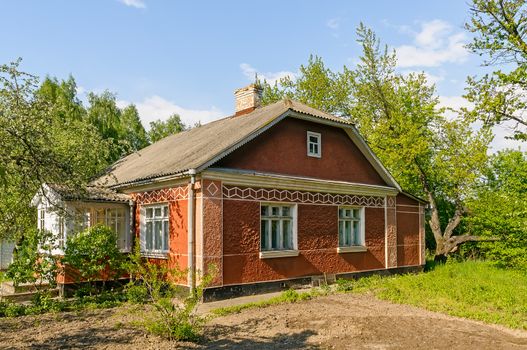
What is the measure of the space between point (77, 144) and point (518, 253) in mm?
15275

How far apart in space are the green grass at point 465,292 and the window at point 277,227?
2.09m

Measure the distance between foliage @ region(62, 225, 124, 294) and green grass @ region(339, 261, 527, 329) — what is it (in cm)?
640

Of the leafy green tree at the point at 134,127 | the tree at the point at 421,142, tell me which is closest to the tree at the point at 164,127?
the leafy green tree at the point at 134,127

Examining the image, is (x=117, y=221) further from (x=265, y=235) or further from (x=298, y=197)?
(x=298, y=197)

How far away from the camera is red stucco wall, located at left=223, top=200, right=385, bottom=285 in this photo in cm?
1180

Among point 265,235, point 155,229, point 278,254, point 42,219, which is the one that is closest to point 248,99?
point 265,235

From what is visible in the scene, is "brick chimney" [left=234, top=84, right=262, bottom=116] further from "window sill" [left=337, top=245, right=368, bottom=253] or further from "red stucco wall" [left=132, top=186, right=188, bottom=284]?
"window sill" [left=337, top=245, right=368, bottom=253]

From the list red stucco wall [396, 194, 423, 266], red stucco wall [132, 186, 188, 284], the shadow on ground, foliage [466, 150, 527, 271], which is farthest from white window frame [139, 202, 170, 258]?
foliage [466, 150, 527, 271]

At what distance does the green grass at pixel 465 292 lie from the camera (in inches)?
387

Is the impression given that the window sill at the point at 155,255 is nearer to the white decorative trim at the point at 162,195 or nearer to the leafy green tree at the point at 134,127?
the white decorative trim at the point at 162,195

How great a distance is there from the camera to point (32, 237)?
36.0ft

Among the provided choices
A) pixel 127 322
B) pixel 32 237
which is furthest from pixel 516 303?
pixel 32 237

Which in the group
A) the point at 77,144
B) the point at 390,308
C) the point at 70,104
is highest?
the point at 70,104

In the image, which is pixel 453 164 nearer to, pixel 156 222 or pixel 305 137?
pixel 305 137
